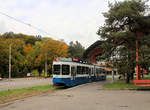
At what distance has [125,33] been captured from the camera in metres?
23.3

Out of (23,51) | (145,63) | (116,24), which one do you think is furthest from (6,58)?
(145,63)

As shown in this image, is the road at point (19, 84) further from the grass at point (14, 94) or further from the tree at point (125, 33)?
the tree at point (125, 33)

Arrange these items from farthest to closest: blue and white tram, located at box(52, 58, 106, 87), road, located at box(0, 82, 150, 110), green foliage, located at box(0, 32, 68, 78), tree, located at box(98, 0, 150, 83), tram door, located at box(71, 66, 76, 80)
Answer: green foliage, located at box(0, 32, 68, 78), tree, located at box(98, 0, 150, 83), tram door, located at box(71, 66, 76, 80), blue and white tram, located at box(52, 58, 106, 87), road, located at box(0, 82, 150, 110)

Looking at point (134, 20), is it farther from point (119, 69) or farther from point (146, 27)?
point (119, 69)

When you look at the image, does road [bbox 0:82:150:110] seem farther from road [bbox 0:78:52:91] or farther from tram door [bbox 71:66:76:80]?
road [bbox 0:78:52:91]

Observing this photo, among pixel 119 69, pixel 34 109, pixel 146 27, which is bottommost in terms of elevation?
pixel 34 109

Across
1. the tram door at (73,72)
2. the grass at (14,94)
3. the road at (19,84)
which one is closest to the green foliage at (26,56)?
the road at (19,84)

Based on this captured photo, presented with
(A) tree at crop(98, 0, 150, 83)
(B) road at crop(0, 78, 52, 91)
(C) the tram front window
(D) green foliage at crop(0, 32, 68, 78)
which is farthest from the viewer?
(D) green foliage at crop(0, 32, 68, 78)

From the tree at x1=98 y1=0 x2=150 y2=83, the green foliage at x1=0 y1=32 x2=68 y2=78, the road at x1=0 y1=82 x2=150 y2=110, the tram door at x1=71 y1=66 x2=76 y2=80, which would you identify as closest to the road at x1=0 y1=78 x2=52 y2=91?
the tram door at x1=71 y1=66 x2=76 y2=80

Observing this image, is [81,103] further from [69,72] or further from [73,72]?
[73,72]

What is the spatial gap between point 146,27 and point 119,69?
6.27m

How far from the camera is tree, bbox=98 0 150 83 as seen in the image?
901 inches

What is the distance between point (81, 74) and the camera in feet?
84.2

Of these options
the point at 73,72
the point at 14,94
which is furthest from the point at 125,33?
the point at 14,94
